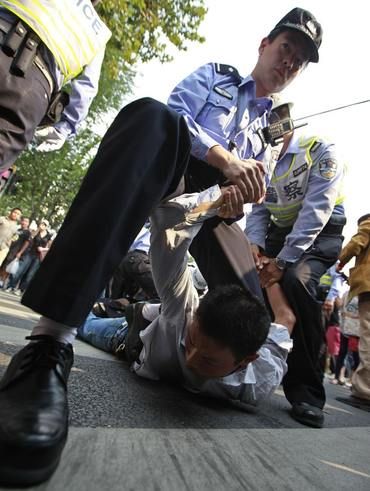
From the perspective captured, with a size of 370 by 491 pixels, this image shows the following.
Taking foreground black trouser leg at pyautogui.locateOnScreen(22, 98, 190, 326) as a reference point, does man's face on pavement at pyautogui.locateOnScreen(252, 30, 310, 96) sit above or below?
above

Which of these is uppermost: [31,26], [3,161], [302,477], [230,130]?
[230,130]

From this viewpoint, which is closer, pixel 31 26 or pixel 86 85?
pixel 31 26

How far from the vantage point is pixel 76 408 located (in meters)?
1.02

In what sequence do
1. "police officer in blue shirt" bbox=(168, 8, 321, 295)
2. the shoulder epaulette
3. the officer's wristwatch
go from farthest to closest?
1. the officer's wristwatch
2. the shoulder epaulette
3. "police officer in blue shirt" bbox=(168, 8, 321, 295)

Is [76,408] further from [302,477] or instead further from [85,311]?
[302,477]

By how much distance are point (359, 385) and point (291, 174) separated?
7.11 ft

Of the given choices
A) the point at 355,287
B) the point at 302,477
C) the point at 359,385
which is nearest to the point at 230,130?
the point at 302,477

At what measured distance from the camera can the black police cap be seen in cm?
200

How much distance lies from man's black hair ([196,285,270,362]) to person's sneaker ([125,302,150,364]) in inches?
23.2

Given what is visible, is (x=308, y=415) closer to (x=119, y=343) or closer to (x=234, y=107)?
(x=119, y=343)

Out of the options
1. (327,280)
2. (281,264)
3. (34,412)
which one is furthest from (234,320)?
(327,280)

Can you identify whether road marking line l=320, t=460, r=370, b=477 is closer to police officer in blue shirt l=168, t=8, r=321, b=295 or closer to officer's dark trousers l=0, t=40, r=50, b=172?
police officer in blue shirt l=168, t=8, r=321, b=295

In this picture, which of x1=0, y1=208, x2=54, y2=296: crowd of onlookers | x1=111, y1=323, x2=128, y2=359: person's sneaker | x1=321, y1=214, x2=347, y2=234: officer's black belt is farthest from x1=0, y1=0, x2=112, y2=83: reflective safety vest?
x1=0, y1=208, x2=54, y2=296: crowd of onlookers

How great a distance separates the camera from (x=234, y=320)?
1495 millimetres
